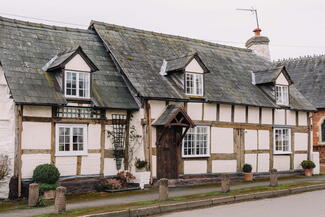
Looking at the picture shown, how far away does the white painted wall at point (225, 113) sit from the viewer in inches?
840

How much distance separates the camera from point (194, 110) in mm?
20344

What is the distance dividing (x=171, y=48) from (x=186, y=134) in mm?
5251

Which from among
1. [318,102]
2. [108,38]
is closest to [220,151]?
[108,38]

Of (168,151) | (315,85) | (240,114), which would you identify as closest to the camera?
(168,151)

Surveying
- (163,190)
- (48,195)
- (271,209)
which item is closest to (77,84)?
(48,195)

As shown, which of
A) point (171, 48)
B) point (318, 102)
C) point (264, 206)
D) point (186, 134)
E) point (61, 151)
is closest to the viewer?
point (264, 206)

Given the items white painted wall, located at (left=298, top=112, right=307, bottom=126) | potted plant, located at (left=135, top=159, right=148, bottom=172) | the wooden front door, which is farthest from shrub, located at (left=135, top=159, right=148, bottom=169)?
white painted wall, located at (left=298, top=112, right=307, bottom=126)

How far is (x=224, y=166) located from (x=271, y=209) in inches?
318

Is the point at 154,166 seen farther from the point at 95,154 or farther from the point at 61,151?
the point at 61,151

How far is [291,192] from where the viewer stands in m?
17.5

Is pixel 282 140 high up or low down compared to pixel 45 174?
up

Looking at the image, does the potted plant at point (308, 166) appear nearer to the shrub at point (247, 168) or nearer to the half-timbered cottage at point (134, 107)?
the half-timbered cottage at point (134, 107)

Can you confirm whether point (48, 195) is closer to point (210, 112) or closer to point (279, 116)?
point (210, 112)

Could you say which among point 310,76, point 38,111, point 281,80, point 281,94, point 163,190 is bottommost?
point 163,190
